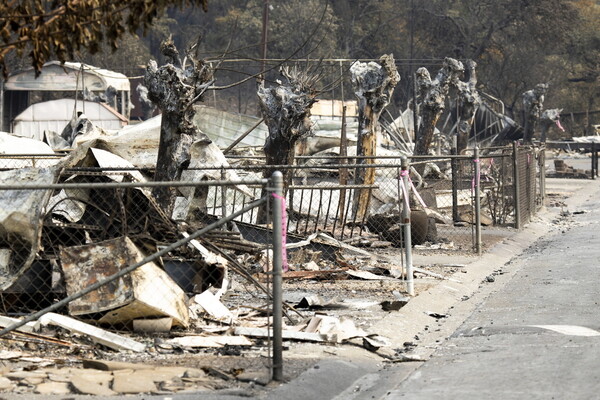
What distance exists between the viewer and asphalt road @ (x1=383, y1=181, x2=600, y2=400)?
8414 millimetres

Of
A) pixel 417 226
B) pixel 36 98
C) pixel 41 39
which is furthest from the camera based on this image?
pixel 36 98

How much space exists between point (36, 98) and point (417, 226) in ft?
153

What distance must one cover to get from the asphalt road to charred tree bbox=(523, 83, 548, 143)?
3714cm

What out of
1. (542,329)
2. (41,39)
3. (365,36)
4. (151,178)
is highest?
(365,36)

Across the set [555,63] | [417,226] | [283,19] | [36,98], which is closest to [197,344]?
[417,226]

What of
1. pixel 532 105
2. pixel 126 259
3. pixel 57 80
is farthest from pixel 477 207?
pixel 532 105

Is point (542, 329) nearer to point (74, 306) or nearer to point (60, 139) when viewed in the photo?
point (74, 306)

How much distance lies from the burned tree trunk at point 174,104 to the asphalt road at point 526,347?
16.2 ft

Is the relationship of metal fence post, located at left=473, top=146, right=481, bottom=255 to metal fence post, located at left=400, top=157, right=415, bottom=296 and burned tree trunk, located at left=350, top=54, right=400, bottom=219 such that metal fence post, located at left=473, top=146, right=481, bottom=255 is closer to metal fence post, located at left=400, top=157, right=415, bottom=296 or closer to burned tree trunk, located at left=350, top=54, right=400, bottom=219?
metal fence post, located at left=400, top=157, right=415, bottom=296

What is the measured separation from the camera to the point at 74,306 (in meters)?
10.4

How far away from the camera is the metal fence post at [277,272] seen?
27.8 ft

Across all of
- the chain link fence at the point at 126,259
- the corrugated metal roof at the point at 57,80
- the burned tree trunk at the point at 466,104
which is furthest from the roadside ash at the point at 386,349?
the corrugated metal roof at the point at 57,80

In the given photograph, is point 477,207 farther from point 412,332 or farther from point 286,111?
point 412,332

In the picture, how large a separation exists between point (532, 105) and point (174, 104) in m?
39.1
